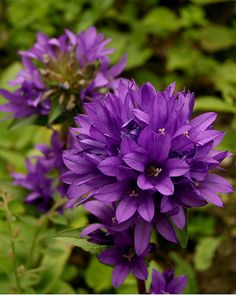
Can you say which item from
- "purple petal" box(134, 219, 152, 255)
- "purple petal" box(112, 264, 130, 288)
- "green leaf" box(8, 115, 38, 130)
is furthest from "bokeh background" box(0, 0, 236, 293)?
"purple petal" box(134, 219, 152, 255)

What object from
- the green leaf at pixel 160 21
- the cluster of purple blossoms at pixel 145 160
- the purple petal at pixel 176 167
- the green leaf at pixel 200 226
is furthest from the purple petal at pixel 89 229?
the green leaf at pixel 160 21

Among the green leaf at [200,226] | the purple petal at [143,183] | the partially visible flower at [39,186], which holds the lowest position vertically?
the green leaf at [200,226]

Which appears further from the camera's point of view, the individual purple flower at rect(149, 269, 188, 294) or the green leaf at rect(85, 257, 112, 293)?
the green leaf at rect(85, 257, 112, 293)

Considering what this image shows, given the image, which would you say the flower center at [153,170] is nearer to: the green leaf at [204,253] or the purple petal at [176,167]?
A: the purple petal at [176,167]

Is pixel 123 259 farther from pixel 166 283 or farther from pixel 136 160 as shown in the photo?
pixel 136 160

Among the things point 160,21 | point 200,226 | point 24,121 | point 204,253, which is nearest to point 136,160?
point 24,121

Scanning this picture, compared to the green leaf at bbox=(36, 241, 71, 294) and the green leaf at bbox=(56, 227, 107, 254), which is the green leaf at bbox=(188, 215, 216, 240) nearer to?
the green leaf at bbox=(36, 241, 71, 294)

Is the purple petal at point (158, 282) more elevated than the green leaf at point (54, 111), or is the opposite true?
the green leaf at point (54, 111)
